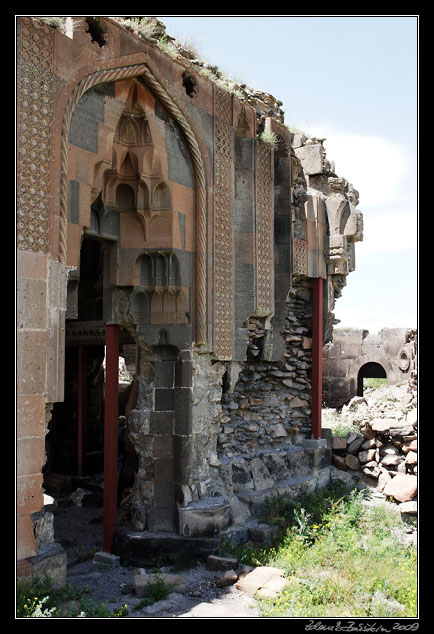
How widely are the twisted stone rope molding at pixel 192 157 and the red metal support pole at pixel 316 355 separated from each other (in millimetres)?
2924

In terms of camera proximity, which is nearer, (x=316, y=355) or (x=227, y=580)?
(x=227, y=580)

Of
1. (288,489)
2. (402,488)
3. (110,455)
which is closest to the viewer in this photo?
(110,455)

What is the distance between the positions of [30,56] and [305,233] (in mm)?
5152

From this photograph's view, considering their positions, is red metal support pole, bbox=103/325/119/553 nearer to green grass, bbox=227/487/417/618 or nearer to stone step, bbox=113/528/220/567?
stone step, bbox=113/528/220/567

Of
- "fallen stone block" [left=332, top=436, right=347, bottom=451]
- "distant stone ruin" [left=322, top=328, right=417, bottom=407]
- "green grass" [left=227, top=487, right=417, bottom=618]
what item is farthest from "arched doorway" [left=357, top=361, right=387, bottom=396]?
"green grass" [left=227, top=487, right=417, bottom=618]

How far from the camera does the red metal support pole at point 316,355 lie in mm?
9320

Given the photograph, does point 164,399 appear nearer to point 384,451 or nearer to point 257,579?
point 257,579

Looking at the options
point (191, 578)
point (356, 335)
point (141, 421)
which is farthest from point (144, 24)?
point (356, 335)

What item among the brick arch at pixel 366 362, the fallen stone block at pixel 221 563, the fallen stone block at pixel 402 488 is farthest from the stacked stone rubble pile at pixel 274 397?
the brick arch at pixel 366 362

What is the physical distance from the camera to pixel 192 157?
717 centimetres

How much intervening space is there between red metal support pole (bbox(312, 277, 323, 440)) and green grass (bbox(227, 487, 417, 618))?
1101 millimetres

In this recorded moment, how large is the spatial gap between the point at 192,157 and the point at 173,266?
141cm

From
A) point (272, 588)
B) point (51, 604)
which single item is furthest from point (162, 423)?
point (51, 604)

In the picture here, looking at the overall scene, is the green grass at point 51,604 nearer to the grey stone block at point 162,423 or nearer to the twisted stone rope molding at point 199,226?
the grey stone block at point 162,423
